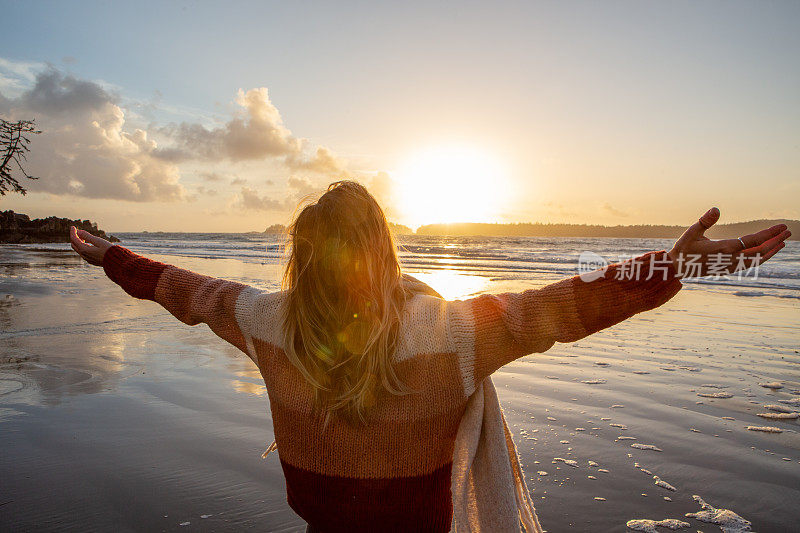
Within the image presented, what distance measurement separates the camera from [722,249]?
1.38 m

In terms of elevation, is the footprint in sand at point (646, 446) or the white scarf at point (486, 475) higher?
the white scarf at point (486, 475)

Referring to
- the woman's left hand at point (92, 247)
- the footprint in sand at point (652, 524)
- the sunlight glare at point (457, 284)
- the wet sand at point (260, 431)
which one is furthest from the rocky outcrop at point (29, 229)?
the footprint in sand at point (652, 524)

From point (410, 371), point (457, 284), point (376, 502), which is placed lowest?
point (457, 284)

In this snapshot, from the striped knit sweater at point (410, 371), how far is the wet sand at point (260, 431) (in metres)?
1.35

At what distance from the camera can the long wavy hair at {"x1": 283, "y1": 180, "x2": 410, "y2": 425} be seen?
5.12 ft

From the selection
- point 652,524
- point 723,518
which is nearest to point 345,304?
point 652,524

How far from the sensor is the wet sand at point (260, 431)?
9.62 ft

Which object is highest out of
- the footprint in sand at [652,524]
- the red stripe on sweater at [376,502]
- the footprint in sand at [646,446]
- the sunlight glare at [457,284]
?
the red stripe on sweater at [376,502]

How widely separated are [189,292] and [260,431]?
246cm

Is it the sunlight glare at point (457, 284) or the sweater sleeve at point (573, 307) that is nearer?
the sweater sleeve at point (573, 307)

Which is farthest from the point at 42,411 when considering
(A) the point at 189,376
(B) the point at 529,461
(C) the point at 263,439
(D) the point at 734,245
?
(D) the point at 734,245

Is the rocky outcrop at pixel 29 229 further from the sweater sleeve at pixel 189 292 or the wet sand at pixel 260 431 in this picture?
the sweater sleeve at pixel 189 292

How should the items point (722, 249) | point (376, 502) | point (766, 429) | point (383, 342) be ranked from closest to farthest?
point (722, 249) → point (383, 342) → point (376, 502) → point (766, 429)

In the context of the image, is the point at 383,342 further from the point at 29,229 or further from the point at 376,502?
the point at 29,229
